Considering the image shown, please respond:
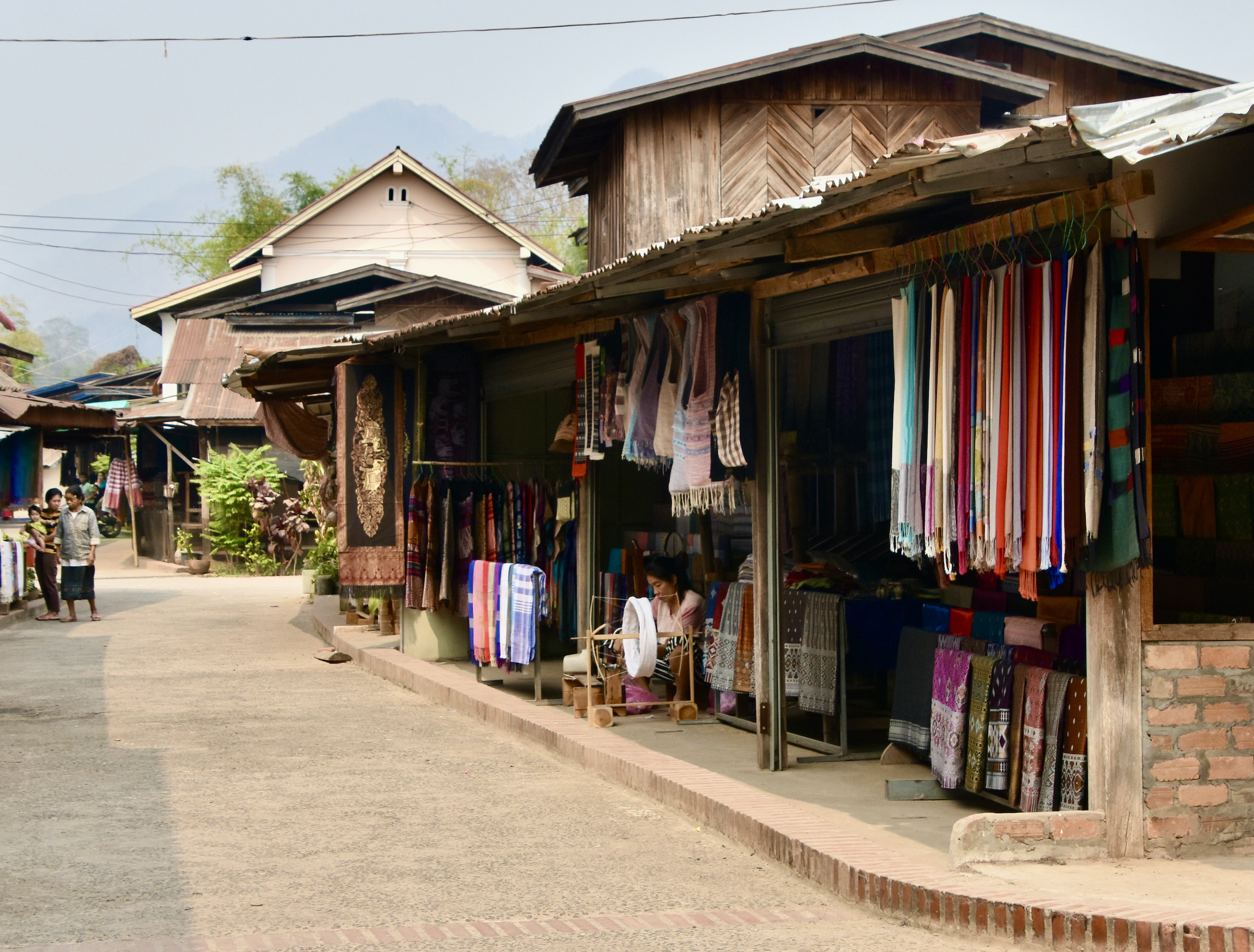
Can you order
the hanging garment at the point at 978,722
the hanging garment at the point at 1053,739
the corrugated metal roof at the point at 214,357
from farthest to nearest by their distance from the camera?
the corrugated metal roof at the point at 214,357
the hanging garment at the point at 978,722
the hanging garment at the point at 1053,739

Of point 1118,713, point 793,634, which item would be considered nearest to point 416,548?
point 793,634

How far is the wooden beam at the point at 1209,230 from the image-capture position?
5.35 m

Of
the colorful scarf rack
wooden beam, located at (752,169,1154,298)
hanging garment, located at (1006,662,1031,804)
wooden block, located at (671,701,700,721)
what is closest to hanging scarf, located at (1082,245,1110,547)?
the colorful scarf rack

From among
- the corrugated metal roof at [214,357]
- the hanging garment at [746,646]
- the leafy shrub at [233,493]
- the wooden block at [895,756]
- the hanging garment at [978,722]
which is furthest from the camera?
the corrugated metal roof at [214,357]

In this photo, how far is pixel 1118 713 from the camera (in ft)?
18.7

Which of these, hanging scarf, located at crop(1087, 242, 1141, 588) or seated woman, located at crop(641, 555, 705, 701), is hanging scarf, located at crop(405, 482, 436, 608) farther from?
hanging scarf, located at crop(1087, 242, 1141, 588)

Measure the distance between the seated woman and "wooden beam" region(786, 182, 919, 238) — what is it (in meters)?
3.85

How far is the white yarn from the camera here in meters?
9.62

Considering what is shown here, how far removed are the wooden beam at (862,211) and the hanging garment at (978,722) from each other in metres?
2.25

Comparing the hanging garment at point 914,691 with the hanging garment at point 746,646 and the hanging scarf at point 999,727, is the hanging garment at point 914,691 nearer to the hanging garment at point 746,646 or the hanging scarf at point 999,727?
the hanging scarf at point 999,727

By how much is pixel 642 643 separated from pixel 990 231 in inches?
176

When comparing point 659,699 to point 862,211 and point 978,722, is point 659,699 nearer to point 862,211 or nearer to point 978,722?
point 978,722

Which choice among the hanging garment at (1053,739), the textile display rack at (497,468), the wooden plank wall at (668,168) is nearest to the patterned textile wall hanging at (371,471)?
the textile display rack at (497,468)

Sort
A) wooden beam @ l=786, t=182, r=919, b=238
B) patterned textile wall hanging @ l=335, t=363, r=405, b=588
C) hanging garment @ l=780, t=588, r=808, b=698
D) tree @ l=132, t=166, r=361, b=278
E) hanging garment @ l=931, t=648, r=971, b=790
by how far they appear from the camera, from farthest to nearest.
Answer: tree @ l=132, t=166, r=361, b=278 → patterned textile wall hanging @ l=335, t=363, r=405, b=588 → hanging garment @ l=780, t=588, r=808, b=698 → hanging garment @ l=931, t=648, r=971, b=790 → wooden beam @ l=786, t=182, r=919, b=238
